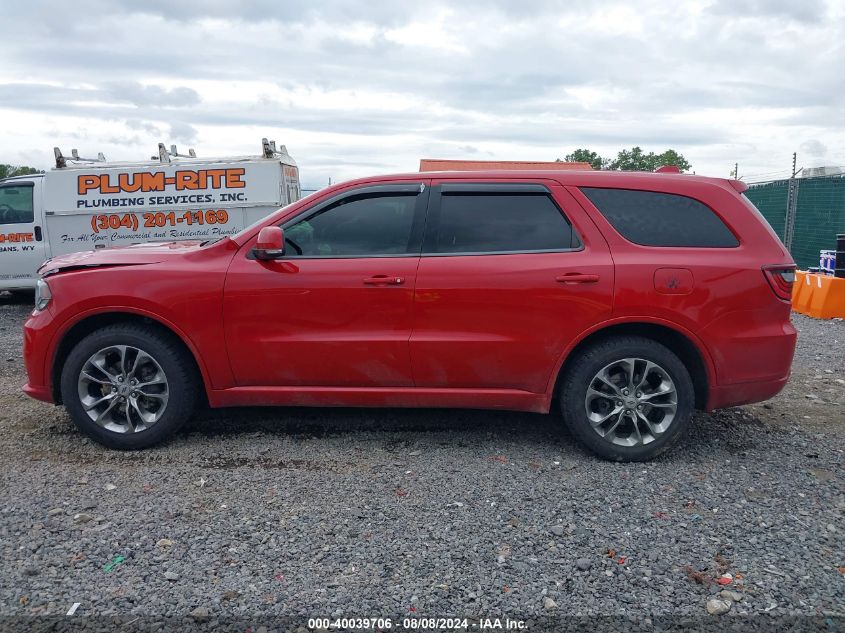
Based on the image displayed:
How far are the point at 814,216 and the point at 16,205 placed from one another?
44.8ft

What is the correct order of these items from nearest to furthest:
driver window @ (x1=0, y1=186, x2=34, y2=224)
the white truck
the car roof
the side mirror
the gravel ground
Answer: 1. the gravel ground
2. the side mirror
3. the car roof
4. the white truck
5. driver window @ (x1=0, y1=186, x2=34, y2=224)

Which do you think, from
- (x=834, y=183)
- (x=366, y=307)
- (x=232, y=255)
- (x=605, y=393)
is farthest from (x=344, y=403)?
(x=834, y=183)

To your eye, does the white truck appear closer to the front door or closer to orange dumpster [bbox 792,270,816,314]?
the front door

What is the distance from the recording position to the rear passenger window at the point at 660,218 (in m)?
4.30

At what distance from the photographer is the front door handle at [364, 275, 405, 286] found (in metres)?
4.29

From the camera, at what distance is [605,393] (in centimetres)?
430

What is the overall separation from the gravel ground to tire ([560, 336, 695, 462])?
159 millimetres

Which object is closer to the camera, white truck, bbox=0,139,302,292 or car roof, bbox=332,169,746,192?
car roof, bbox=332,169,746,192

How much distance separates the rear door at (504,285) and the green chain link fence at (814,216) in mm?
9773

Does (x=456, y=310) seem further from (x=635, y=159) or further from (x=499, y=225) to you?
(x=635, y=159)

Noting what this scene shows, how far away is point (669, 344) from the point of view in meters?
4.40

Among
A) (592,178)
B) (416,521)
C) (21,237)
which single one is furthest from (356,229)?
(21,237)

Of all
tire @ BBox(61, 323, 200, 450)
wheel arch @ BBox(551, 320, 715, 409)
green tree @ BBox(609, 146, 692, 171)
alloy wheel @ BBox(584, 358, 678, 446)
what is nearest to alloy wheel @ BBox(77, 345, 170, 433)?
tire @ BBox(61, 323, 200, 450)

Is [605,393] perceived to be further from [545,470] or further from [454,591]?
[454,591]
